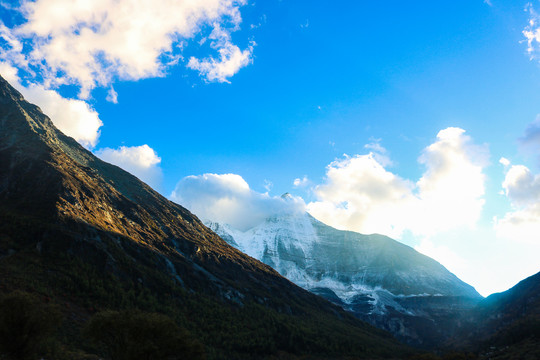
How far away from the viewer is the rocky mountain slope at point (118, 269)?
85.6 meters

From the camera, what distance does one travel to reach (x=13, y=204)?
113000 millimetres

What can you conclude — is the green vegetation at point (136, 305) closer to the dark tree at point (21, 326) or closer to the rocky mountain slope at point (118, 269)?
the rocky mountain slope at point (118, 269)

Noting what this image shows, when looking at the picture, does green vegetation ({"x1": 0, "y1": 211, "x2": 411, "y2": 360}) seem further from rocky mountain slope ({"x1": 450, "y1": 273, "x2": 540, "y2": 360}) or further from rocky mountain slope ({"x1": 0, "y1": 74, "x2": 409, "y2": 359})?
rocky mountain slope ({"x1": 450, "y1": 273, "x2": 540, "y2": 360})

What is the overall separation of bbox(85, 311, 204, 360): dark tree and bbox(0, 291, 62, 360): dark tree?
606cm

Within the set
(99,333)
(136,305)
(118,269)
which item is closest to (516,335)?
(136,305)

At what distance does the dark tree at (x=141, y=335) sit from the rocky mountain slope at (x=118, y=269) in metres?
16.6

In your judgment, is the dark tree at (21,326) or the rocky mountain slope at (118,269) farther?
the rocky mountain slope at (118,269)

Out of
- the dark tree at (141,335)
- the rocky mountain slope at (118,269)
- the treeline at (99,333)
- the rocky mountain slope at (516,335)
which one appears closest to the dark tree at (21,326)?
the treeline at (99,333)

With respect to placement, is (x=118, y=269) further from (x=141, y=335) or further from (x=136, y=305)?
(x=141, y=335)

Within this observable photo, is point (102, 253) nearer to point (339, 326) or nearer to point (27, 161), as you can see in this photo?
point (27, 161)

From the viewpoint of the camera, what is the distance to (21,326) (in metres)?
Result: 43.8

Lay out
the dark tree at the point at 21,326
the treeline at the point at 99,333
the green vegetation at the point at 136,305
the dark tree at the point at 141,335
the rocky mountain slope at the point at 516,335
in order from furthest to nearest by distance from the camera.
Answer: the rocky mountain slope at the point at 516,335, the green vegetation at the point at 136,305, the dark tree at the point at 141,335, the treeline at the point at 99,333, the dark tree at the point at 21,326

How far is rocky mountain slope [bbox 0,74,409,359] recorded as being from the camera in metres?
85.6

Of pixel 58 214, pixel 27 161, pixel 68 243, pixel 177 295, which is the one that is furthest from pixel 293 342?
pixel 27 161
